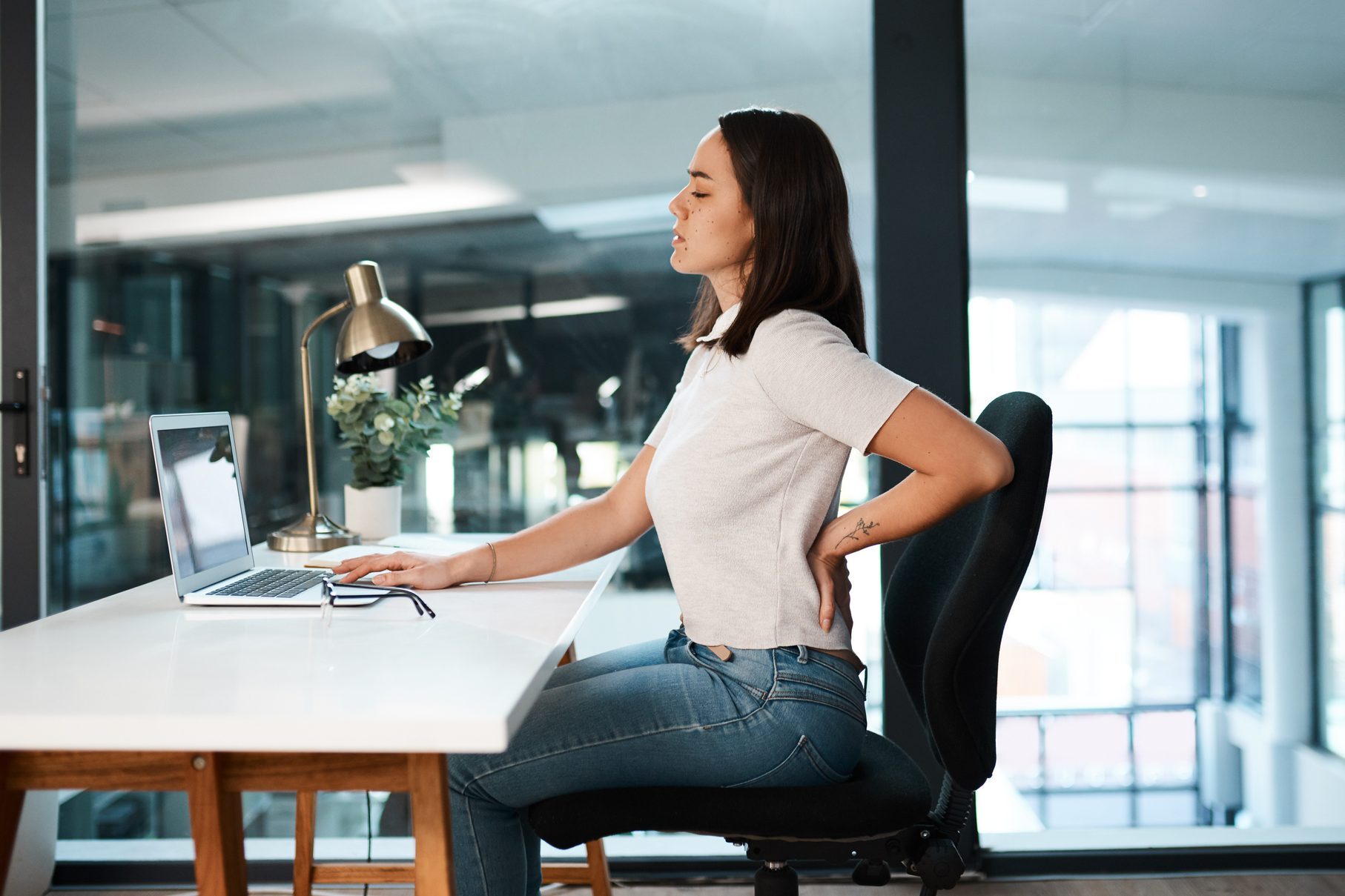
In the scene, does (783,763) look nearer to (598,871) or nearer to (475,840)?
(475,840)

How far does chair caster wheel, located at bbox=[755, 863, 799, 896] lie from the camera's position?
1.24 meters

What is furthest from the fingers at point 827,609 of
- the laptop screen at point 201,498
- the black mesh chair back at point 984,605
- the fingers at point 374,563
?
the laptop screen at point 201,498

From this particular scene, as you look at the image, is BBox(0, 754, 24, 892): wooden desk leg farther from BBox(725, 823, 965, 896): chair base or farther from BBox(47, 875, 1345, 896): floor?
BBox(47, 875, 1345, 896): floor

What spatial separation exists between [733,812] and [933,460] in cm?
47

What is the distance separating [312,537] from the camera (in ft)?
6.64

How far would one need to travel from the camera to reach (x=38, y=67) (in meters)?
2.35

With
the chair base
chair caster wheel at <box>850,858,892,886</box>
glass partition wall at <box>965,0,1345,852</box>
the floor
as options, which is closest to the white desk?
the chair base

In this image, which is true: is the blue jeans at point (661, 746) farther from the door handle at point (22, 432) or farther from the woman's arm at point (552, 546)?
the door handle at point (22, 432)

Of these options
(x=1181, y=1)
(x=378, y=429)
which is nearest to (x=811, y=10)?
(x=1181, y=1)

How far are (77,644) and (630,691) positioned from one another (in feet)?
2.06

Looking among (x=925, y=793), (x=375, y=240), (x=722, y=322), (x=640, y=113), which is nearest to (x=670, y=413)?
(x=722, y=322)

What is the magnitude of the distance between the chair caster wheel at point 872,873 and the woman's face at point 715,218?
2.59ft

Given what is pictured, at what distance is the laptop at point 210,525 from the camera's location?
55.9 inches

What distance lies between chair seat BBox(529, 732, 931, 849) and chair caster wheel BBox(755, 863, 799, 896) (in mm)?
70
